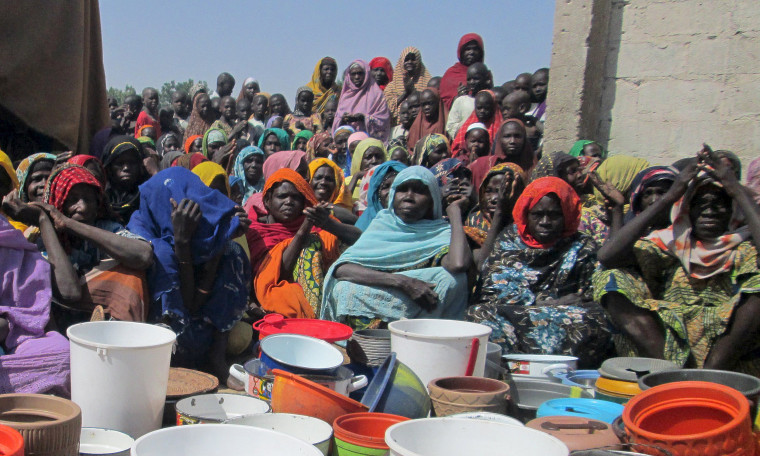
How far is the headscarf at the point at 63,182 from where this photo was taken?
3973 millimetres

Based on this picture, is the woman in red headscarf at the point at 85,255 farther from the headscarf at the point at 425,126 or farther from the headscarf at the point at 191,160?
the headscarf at the point at 425,126

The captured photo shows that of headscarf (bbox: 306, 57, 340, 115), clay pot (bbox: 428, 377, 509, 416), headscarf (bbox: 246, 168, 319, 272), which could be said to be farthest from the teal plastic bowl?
headscarf (bbox: 306, 57, 340, 115)

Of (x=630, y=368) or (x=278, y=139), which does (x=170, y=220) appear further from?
(x=278, y=139)

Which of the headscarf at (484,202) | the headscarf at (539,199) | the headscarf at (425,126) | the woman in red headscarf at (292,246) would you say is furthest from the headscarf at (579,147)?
the headscarf at (425,126)

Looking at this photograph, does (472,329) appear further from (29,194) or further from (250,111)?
(250,111)

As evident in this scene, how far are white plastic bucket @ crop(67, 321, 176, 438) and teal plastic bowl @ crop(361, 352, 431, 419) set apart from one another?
83 cm

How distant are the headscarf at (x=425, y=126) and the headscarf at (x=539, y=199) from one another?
5.03 metres

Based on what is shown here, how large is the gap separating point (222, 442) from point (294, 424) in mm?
486

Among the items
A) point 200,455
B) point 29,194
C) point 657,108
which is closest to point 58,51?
point 29,194

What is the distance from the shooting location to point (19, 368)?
10.7 ft

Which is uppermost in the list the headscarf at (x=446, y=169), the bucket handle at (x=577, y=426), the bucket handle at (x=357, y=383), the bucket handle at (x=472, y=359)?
the headscarf at (x=446, y=169)

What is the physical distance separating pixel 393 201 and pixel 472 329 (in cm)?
183

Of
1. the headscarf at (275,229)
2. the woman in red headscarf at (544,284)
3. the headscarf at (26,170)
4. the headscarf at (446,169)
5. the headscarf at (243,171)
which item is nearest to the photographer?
the woman in red headscarf at (544,284)

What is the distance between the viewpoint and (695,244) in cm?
416
